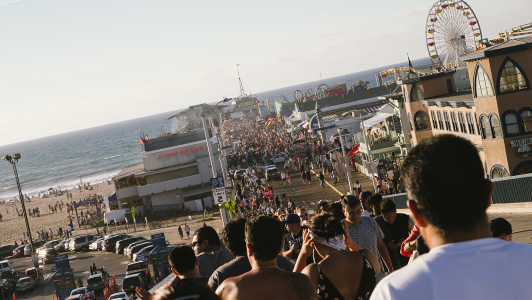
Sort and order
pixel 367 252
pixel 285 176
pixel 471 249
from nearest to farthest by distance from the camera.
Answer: pixel 471 249 → pixel 367 252 → pixel 285 176

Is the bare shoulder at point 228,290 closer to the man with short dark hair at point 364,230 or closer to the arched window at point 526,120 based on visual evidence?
the man with short dark hair at point 364,230

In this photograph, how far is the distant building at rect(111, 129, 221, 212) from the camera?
50.2m

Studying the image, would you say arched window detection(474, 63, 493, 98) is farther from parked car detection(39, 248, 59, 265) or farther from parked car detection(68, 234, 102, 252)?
parked car detection(39, 248, 59, 265)

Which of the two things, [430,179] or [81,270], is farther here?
[81,270]

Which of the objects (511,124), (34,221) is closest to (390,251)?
(511,124)

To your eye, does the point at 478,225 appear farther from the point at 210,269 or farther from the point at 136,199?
the point at 136,199

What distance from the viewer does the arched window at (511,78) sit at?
24.0 m

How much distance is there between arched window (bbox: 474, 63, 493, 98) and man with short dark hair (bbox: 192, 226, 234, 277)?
21.9 metres

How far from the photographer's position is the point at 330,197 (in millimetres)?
36500

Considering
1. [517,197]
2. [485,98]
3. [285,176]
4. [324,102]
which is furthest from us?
[324,102]

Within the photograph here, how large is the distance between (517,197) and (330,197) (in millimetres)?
16694

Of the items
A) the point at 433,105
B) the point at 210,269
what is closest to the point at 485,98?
the point at 433,105

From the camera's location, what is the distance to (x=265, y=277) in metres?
3.98

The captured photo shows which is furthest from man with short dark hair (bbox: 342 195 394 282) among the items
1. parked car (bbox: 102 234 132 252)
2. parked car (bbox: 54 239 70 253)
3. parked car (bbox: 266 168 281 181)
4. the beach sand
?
the beach sand
